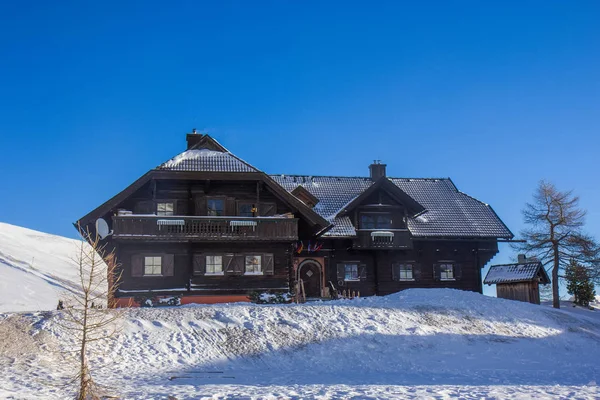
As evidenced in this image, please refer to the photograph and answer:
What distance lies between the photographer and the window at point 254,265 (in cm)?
2705

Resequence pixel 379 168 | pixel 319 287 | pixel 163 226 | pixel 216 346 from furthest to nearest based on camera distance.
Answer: pixel 379 168, pixel 319 287, pixel 163 226, pixel 216 346

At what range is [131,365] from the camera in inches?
627

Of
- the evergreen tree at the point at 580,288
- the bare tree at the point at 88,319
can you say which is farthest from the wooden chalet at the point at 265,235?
the evergreen tree at the point at 580,288

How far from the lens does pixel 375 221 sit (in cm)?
3156

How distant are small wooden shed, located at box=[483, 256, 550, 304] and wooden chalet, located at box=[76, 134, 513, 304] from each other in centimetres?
222

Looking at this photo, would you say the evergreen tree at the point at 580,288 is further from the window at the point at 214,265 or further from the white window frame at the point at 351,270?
the window at the point at 214,265

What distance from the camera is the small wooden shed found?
32406mm

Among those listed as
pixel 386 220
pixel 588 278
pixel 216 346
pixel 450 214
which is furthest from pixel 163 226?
pixel 588 278

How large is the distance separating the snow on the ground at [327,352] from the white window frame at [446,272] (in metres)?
8.20

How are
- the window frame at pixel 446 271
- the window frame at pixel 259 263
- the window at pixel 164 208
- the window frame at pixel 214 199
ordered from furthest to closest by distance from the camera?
the window frame at pixel 446 271, the window frame at pixel 214 199, the window at pixel 164 208, the window frame at pixel 259 263

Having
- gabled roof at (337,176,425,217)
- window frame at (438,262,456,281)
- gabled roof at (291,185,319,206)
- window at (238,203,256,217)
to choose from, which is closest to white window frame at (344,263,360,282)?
gabled roof at (337,176,425,217)

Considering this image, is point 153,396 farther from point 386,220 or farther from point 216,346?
point 386,220

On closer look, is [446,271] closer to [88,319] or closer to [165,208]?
[165,208]

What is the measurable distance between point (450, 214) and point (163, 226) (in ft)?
54.0
